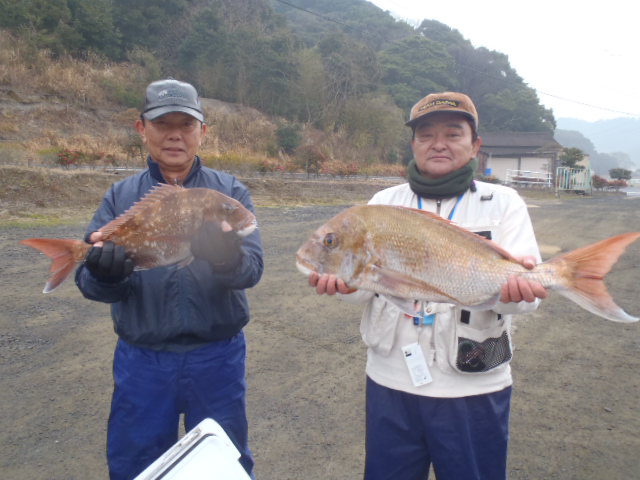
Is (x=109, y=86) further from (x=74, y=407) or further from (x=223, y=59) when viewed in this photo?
(x=74, y=407)

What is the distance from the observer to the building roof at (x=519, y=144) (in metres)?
55.7

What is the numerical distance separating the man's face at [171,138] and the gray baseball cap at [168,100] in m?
0.04

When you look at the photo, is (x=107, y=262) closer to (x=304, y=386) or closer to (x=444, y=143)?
(x=444, y=143)

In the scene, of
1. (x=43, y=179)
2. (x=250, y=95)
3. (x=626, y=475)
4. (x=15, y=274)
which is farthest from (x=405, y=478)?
(x=250, y=95)

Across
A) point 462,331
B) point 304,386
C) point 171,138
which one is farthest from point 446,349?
point 304,386

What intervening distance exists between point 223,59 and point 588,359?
1558 inches

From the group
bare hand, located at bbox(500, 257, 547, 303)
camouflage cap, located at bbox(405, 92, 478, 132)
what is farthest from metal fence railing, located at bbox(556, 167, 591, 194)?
bare hand, located at bbox(500, 257, 547, 303)

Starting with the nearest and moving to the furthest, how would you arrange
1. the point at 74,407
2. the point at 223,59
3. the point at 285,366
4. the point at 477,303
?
the point at 477,303, the point at 74,407, the point at 285,366, the point at 223,59

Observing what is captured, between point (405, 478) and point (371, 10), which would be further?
point (371, 10)

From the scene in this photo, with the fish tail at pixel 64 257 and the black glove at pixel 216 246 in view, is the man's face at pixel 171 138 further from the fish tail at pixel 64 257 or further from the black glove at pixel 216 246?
the fish tail at pixel 64 257

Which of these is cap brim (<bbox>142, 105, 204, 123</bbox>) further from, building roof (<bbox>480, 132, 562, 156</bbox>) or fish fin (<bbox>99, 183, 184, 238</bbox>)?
building roof (<bbox>480, 132, 562, 156</bbox>)

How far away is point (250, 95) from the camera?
3978 cm

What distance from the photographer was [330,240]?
2.31 meters

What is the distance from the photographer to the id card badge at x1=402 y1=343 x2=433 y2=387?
92.0 inches
